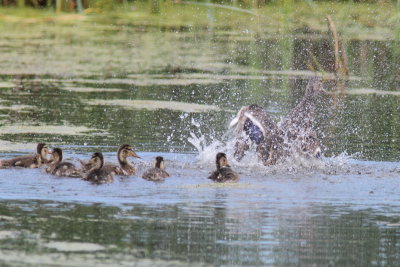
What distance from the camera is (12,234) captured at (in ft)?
24.4

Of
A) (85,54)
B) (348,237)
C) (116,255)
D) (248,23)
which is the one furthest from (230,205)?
(248,23)

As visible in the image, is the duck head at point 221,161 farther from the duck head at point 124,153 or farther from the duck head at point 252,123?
the duck head at point 252,123

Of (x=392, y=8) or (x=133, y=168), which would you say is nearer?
(x=133, y=168)

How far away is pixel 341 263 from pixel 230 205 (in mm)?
1764

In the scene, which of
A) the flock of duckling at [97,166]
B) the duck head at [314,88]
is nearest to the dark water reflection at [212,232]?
the flock of duckling at [97,166]

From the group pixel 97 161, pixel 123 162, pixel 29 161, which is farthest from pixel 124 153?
pixel 29 161

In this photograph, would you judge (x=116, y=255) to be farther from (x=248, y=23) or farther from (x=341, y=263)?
(x=248, y=23)

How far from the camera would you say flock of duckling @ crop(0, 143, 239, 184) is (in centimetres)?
942

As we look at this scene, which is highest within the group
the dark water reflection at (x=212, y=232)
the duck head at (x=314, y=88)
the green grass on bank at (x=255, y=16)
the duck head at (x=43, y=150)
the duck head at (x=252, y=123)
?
the green grass on bank at (x=255, y=16)

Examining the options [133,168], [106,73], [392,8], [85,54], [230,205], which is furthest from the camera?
[392,8]

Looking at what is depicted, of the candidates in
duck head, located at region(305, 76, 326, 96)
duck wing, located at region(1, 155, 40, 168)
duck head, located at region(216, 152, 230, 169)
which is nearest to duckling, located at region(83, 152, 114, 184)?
duck wing, located at region(1, 155, 40, 168)

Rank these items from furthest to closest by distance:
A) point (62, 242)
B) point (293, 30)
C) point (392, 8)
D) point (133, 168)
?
1. point (392, 8)
2. point (293, 30)
3. point (133, 168)
4. point (62, 242)

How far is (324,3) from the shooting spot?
24.0 m

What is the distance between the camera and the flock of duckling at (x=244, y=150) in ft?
31.3
